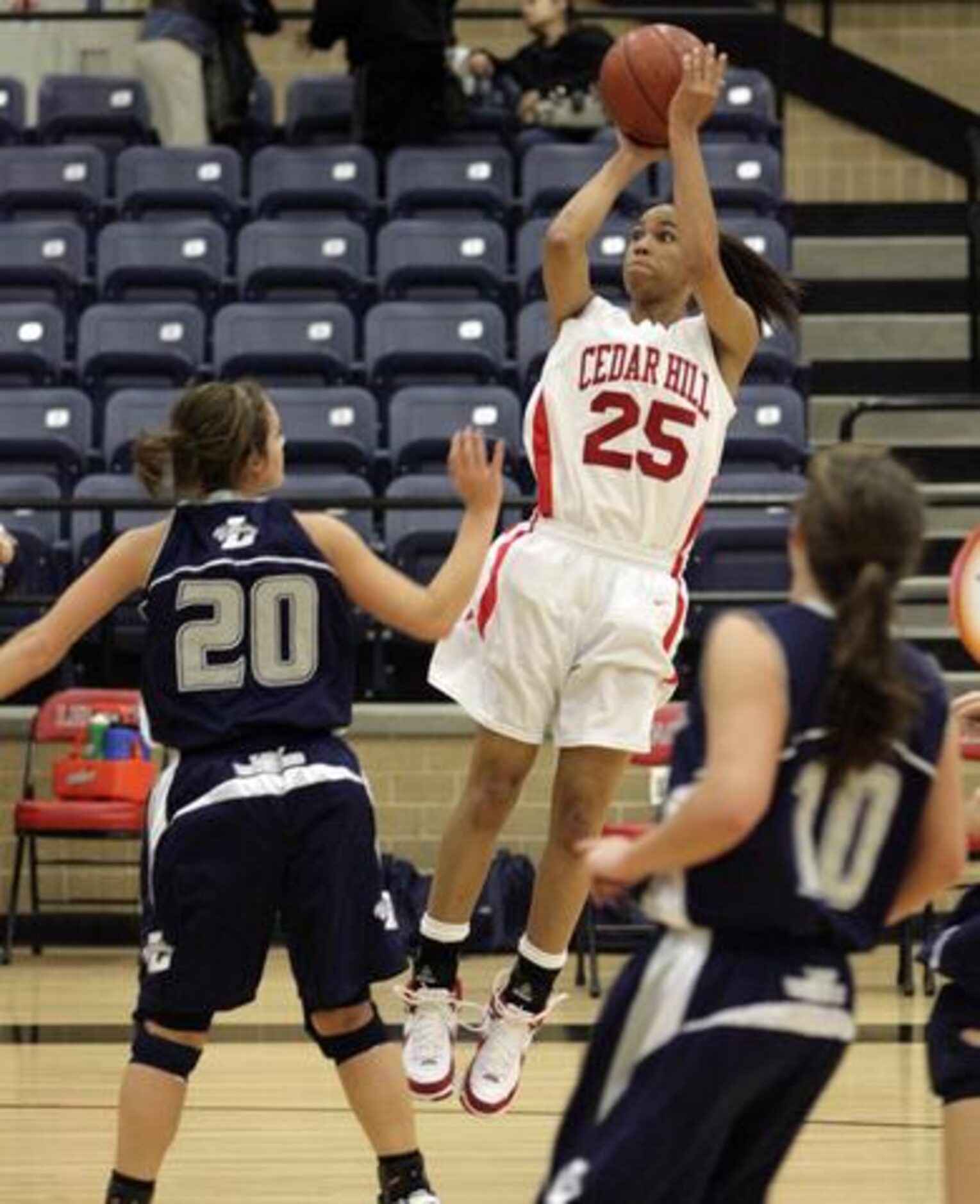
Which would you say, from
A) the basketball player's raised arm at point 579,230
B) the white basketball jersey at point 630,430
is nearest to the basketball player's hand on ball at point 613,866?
the white basketball jersey at point 630,430

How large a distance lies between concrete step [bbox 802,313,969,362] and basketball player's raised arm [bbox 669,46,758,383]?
7.88 m

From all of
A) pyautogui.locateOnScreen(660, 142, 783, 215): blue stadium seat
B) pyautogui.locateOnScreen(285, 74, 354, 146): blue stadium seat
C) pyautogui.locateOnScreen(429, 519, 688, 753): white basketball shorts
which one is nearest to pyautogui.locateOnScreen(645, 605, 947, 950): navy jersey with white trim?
pyautogui.locateOnScreen(429, 519, 688, 753): white basketball shorts

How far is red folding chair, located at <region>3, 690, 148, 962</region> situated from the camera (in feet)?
36.1

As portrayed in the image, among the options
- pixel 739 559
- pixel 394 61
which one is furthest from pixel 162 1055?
pixel 394 61

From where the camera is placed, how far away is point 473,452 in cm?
530

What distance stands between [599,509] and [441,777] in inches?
192

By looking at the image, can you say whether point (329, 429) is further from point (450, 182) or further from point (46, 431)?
point (450, 182)

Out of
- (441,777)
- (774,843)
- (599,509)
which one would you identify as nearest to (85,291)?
(441,777)

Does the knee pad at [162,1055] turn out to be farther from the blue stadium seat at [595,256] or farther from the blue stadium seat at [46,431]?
the blue stadium seat at [595,256]

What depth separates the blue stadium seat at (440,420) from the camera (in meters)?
12.3

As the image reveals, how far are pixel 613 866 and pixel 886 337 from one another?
11096mm

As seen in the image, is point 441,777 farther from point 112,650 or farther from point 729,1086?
point 729,1086

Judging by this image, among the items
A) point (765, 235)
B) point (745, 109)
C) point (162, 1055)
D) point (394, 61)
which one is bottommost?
point (162, 1055)

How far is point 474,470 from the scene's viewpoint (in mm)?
5285
